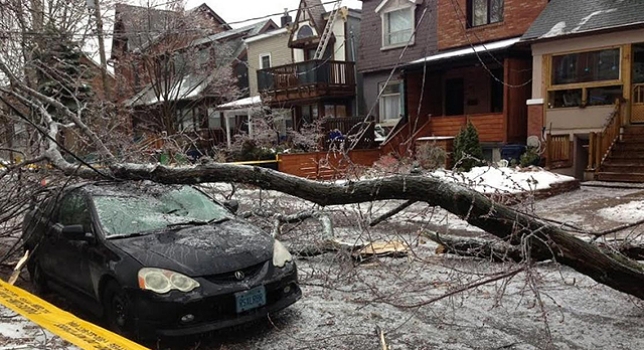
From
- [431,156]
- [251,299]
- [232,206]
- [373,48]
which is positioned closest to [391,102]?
[373,48]

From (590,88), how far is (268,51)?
17062mm

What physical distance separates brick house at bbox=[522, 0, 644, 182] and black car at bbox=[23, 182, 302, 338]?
11043mm

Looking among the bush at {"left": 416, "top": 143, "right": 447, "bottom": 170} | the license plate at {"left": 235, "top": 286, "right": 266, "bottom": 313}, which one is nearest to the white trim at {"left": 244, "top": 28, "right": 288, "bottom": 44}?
the bush at {"left": 416, "top": 143, "right": 447, "bottom": 170}

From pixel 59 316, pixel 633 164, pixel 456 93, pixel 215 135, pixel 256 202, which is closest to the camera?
pixel 59 316

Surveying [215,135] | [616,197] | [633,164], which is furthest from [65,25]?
[215,135]

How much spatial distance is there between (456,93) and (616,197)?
10263 millimetres

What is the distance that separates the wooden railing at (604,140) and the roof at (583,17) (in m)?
2.13

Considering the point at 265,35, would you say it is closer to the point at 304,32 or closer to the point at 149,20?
the point at 304,32

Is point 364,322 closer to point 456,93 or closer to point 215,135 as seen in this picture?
point 456,93

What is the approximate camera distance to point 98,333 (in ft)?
13.2

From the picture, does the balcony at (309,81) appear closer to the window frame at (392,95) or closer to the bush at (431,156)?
the window frame at (392,95)

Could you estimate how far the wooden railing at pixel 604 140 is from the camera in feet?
43.1

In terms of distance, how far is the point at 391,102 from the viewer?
74.2 feet

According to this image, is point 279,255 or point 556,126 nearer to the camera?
point 279,255
